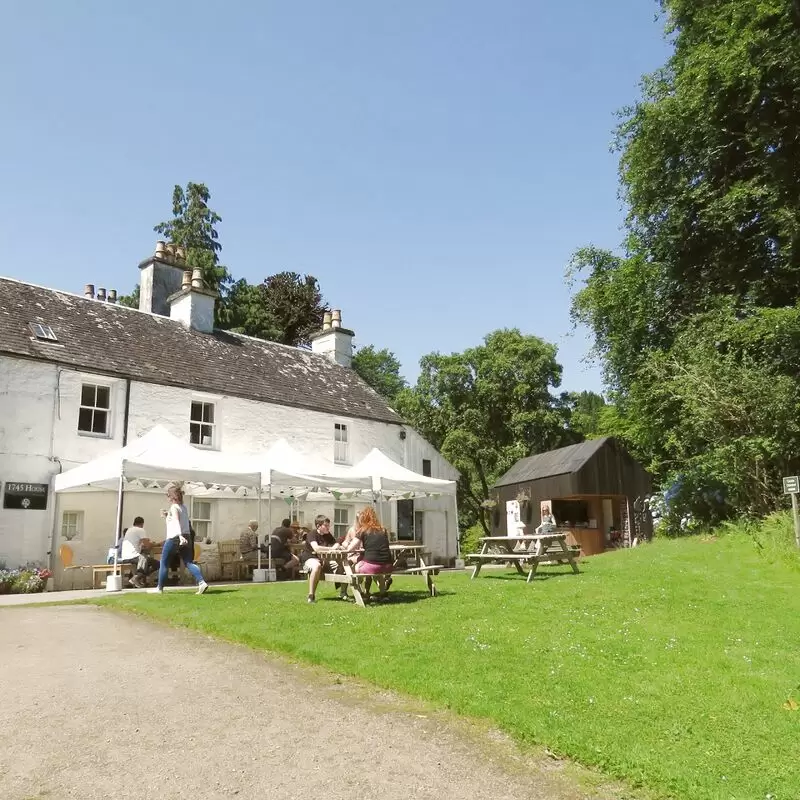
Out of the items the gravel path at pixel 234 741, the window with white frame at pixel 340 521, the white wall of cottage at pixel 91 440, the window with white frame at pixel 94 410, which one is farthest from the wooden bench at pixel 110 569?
the gravel path at pixel 234 741

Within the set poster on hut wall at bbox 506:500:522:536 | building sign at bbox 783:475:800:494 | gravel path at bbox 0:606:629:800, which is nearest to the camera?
gravel path at bbox 0:606:629:800

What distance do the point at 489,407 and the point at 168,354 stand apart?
26.9 metres

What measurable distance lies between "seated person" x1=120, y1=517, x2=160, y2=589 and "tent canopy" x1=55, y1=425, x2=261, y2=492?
1.30m

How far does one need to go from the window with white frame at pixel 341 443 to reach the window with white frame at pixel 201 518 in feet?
17.6

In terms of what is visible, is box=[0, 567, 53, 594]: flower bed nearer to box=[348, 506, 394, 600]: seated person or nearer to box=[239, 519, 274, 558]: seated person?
box=[239, 519, 274, 558]: seated person

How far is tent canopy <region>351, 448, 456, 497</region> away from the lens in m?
18.8

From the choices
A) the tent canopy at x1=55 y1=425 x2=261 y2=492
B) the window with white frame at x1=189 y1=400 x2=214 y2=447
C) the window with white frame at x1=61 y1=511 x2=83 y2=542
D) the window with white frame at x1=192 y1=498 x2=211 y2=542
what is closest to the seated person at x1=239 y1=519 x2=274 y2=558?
the tent canopy at x1=55 y1=425 x2=261 y2=492

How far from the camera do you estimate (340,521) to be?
24.2 m

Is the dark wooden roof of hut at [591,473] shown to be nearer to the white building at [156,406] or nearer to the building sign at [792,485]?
the white building at [156,406]

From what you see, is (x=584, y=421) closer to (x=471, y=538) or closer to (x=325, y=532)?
(x=471, y=538)

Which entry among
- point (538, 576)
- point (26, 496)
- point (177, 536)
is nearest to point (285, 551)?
point (177, 536)

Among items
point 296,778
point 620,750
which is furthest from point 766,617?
point 296,778

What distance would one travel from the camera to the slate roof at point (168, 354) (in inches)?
736

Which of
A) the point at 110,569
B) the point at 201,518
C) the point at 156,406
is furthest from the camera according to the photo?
the point at 201,518
